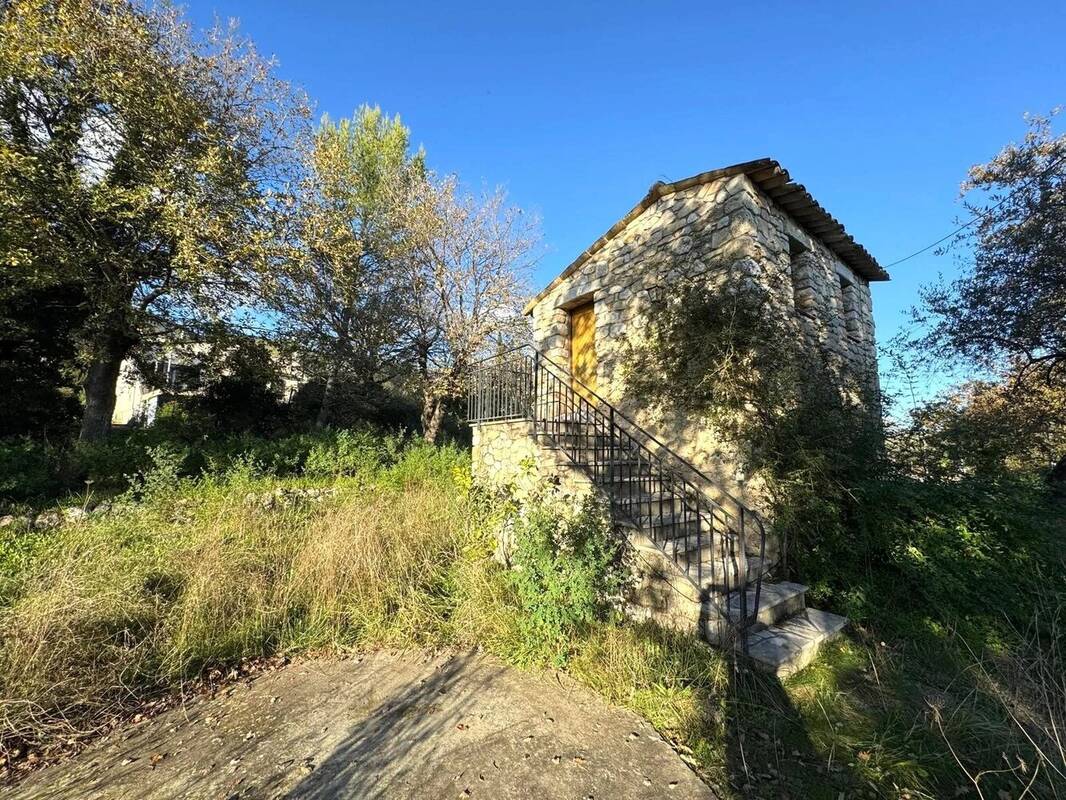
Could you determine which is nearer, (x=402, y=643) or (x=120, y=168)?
(x=402, y=643)

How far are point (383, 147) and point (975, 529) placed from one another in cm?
1694

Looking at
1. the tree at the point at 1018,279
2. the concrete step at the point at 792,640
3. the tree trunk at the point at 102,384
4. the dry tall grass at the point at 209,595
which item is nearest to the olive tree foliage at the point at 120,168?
the tree trunk at the point at 102,384

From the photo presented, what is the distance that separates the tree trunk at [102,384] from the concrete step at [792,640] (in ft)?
35.8

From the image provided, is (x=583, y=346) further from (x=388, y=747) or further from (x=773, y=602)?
(x=388, y=747)

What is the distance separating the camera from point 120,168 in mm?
7473

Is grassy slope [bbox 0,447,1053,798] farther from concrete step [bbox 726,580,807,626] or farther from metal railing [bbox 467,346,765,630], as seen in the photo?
metal railing [bbox 467,346,765,630]

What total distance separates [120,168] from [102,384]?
13.5ft

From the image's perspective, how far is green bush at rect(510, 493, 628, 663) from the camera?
11.3 feet

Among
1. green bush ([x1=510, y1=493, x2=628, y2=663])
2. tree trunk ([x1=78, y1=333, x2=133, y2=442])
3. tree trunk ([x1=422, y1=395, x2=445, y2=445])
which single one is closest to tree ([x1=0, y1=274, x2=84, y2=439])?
tree trunk ([x1=78, y1=333, x2=133, y2=442])

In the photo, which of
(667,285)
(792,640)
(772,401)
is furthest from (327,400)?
(792,640)

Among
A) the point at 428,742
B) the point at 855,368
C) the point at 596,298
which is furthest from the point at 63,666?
the point at 855,368

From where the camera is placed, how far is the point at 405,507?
204 inches

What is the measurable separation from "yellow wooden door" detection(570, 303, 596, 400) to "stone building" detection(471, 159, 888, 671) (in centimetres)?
2

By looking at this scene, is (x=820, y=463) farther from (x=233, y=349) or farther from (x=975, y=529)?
(x=233, y=349)
